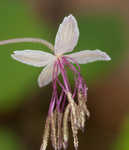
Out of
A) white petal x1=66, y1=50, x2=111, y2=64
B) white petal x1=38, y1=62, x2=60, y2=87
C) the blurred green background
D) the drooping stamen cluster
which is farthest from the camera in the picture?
the blurred green background

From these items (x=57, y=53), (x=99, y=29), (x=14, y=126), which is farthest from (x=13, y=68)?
(x=57, y=53)

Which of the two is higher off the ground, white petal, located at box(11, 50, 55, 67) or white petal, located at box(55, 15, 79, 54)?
white petal, located at box(55, 15, 79, 54)

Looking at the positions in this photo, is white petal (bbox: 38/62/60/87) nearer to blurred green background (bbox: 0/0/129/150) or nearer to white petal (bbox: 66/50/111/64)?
white petal (bbox: 66/50/111/64)

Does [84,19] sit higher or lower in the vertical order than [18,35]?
higher

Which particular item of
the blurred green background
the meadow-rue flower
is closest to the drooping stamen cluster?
the meadow-rue flower

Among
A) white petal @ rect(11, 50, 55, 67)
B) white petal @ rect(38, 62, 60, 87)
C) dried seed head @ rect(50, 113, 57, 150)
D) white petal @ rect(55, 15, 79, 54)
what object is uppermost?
white petal @ rect(55, 15, 79, 54)

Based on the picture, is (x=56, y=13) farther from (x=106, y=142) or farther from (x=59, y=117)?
(x=59, y=117)

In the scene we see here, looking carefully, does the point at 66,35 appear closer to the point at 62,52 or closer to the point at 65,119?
the point at 62,52

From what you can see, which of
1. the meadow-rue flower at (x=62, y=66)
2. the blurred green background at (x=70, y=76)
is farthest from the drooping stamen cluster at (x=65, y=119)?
the blurred green background at (x=70, y=76)
